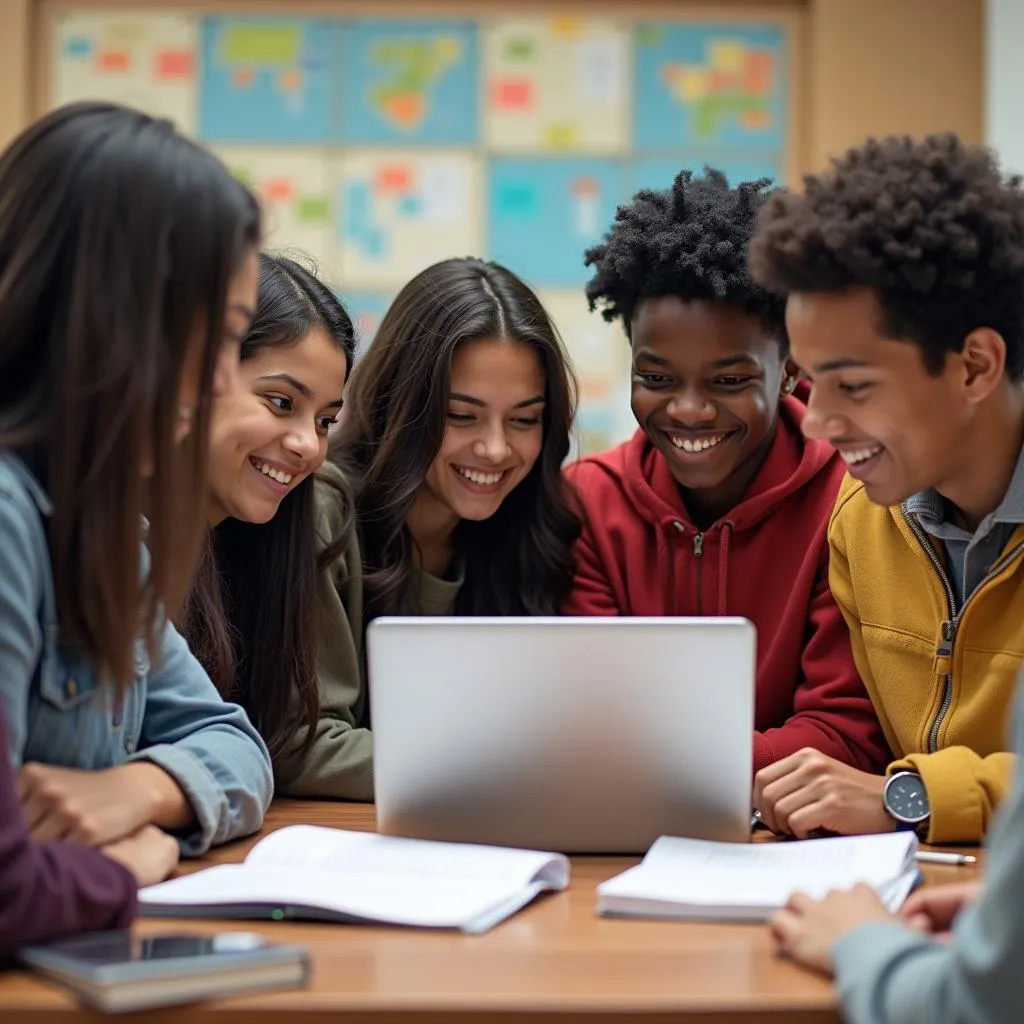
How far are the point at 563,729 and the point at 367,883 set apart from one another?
24 cm

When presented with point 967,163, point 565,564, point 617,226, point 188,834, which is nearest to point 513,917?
point 188,834

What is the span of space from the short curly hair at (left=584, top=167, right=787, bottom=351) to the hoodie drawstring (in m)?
0.27

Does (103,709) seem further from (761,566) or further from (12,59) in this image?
(12,59)

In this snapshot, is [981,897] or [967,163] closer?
[981,897]

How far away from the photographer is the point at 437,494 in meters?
2.14

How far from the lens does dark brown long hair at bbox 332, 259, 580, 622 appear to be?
205cm

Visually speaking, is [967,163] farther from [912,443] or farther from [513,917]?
[513,917]

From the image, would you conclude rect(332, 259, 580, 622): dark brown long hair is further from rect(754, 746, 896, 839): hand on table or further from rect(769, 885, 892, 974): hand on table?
rect(769, 885, 892, 974): hand on table

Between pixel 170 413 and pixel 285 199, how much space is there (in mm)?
3095

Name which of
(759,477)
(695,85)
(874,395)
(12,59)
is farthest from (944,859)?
(12,59)

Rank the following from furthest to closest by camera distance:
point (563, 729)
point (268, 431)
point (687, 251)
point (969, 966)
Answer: point (687, 251), point (268, 431), point (563, 729), point (969, 966)

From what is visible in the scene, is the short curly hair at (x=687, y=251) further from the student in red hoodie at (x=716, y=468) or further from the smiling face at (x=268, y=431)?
the smiling face at (x=268, y=431)

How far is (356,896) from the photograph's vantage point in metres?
1.13

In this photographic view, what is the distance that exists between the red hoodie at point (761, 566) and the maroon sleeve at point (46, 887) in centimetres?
94
